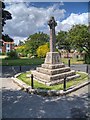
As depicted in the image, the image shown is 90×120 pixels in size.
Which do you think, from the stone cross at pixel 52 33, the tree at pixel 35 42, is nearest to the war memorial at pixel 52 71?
the stone cross at pixel 52 33

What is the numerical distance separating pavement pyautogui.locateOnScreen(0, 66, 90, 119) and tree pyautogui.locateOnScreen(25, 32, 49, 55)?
Result: 55.4 metres

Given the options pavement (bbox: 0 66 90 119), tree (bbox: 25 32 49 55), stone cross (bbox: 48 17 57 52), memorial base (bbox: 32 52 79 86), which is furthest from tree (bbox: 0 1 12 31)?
tree (bbox: 25 32 49 55)

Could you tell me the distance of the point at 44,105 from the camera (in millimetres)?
9727

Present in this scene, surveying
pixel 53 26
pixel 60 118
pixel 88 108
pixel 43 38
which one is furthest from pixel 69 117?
pixel 43 38

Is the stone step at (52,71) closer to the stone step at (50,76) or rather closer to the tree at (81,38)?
the stone step at (50,76)

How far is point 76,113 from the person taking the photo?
8.55 m

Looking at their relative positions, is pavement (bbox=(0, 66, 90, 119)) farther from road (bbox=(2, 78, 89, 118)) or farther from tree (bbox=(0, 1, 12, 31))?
tree (bbox=(0, 1, 12, 31))

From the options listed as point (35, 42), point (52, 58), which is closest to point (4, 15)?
point (52, 58)

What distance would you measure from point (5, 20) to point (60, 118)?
20.2 metres

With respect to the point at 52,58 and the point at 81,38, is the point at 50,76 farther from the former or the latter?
the point at 81,38

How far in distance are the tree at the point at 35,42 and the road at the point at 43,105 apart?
55494mm

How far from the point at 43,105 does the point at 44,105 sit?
0.05 m

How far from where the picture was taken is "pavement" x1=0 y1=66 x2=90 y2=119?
8469 mm

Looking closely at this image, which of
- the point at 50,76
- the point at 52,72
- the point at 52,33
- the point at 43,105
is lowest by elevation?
the point at 43,105
